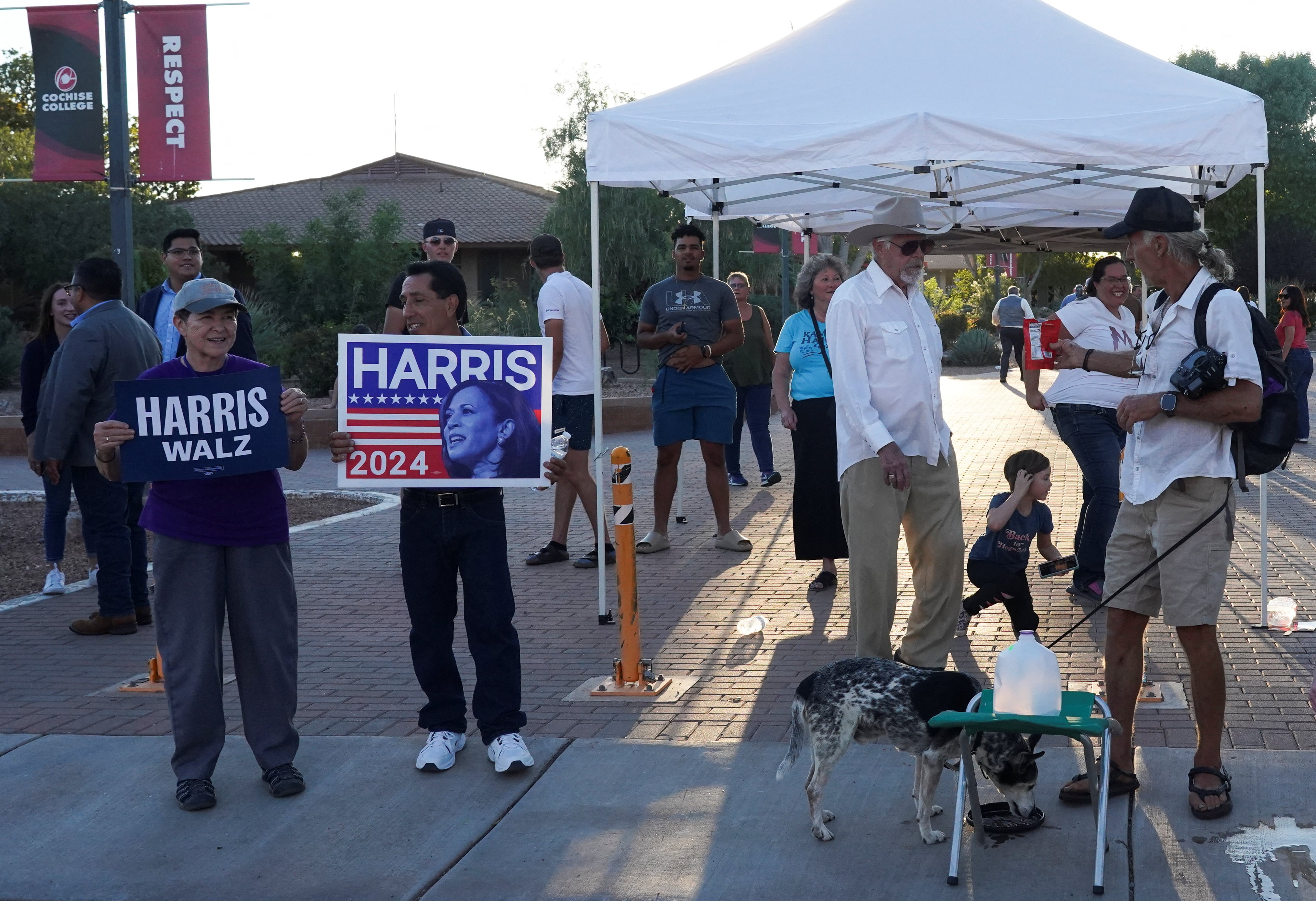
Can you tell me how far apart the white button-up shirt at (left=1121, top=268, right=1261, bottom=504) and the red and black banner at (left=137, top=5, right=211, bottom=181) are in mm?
10199

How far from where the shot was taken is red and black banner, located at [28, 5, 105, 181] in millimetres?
12641

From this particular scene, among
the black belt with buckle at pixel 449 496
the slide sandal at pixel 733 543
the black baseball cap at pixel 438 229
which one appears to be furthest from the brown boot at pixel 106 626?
the slide sandal at pixel 733 543

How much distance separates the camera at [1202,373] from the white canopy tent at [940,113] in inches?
86.1

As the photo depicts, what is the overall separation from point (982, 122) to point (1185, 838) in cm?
342

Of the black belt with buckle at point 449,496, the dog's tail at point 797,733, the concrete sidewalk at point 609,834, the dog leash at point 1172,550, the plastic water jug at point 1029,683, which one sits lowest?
the concrete sidewalk at point 609,834

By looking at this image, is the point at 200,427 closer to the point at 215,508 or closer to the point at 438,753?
the point at 215,508

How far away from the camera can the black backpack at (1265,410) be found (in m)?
4.41

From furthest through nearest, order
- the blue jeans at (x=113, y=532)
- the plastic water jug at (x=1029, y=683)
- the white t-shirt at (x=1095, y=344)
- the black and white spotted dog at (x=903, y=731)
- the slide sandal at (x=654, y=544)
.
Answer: the slide sandal at (x=654, y=544)
the blue jeans at (x=113, y=532)
the white t-shirt at (x=1095, y=344)
the black and white spotted dog at (x=903, y=731)
the plastic water jug at (x=1029, y=683)

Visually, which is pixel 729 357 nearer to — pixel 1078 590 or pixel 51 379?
pixel 1078 590

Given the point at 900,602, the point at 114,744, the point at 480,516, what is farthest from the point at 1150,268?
the point at 114,744

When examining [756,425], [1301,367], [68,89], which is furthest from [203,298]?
[1301,367]

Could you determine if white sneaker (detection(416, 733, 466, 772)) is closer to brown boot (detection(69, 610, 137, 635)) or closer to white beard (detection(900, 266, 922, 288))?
white beard (detection(900, 266, 922, 288))

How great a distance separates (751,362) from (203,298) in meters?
8.24

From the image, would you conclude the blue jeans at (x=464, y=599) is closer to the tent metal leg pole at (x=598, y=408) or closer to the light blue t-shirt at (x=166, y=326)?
the tent metal leg pole at (x=598, y=408)
